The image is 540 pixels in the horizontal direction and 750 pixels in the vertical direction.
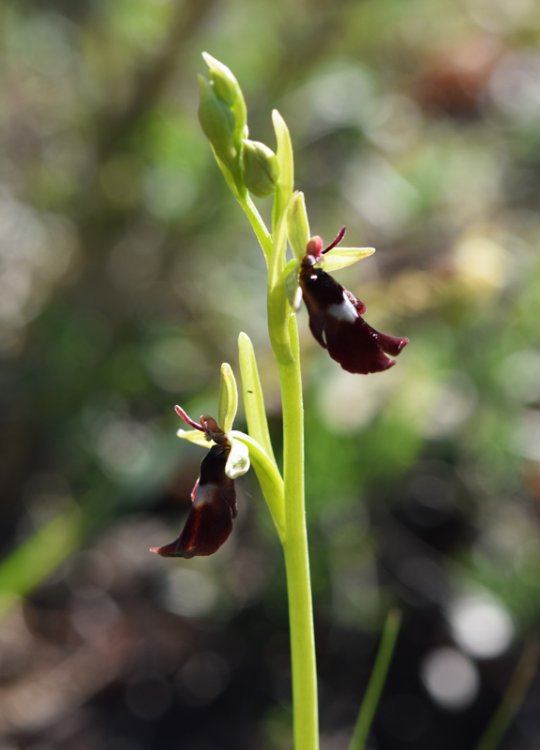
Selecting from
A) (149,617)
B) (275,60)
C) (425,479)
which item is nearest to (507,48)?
(275,60)

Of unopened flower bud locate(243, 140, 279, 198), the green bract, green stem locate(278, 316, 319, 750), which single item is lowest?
green stem locate(278, 316, 319, 750)

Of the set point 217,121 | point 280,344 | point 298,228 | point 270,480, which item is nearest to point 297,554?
point 270,480

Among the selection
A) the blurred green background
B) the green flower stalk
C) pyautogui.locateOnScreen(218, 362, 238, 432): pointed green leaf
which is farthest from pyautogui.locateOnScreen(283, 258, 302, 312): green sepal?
the blurred green background

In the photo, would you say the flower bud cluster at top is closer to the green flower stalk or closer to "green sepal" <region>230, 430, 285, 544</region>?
the green flower stalk

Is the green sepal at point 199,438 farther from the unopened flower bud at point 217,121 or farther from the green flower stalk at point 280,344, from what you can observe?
the unopened flower bud at point 217,121

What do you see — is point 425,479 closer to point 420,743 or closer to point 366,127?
point 420,743

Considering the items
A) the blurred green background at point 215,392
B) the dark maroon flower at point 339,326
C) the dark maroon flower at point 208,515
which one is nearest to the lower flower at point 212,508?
the dark maroon flower at point 208,515
